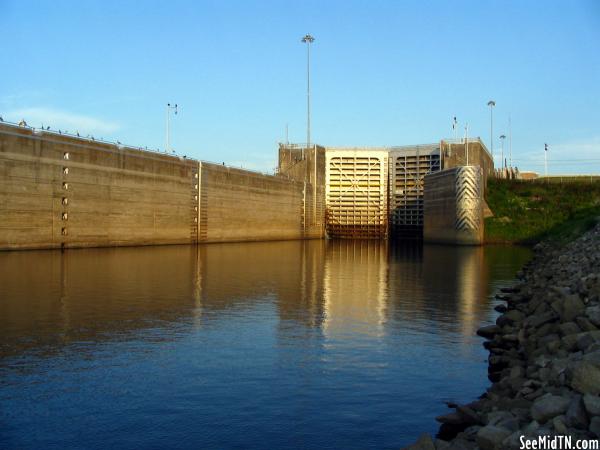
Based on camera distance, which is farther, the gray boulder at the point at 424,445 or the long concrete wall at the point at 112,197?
the long concrete wall at the point at 112,197

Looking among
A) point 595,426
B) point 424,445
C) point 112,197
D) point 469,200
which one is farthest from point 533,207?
point 595,426

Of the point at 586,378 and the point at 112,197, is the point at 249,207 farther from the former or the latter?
the point at 586,378

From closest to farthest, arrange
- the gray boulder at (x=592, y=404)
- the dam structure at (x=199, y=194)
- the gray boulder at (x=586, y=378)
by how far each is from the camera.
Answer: the gray boulder at (x=592, y=404)
the gray boulder at (x=586, y=378)
the dam structure at (x=199, y=194)

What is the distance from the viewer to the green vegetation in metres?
66.4

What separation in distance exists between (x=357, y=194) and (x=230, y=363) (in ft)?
256

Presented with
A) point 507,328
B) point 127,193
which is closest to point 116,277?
point 507,328

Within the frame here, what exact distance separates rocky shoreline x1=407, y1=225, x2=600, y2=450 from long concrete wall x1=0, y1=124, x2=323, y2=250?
38.0m

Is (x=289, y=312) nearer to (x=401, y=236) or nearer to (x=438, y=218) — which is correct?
(x=438, y=218)

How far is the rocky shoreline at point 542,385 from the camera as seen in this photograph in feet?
20.0

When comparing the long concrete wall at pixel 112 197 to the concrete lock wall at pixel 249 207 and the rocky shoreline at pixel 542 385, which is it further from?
the rocky shoreline at pixel 542 385

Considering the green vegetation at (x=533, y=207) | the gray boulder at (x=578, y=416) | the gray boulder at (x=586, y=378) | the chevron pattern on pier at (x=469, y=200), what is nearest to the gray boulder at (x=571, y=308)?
the gray boulder at (x=586, y=378)

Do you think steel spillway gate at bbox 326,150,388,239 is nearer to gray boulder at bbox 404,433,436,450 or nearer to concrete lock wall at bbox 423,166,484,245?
concrete lock wall at bbox 423,166,484,245

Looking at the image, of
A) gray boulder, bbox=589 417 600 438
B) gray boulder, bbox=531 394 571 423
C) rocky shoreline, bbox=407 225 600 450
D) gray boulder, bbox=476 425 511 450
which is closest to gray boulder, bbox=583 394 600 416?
rocky shoreline, bbox=407 225 600 450

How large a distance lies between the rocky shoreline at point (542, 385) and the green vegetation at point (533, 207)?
181 ft
